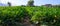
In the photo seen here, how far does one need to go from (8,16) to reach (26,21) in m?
0.60

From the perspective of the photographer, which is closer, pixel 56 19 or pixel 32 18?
pixel 56 19

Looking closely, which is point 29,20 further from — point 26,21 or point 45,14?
point 45,14

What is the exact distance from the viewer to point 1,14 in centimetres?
518

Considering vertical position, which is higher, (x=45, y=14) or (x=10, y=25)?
(x=45, y=14)

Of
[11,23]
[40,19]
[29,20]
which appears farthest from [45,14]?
[11,23]

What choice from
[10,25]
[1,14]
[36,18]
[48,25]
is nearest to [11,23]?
[10,25]

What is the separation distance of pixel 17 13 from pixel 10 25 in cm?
48

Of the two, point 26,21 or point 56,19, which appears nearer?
point 56,19

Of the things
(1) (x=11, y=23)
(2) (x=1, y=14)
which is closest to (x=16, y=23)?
(1) (x=11, y=23)

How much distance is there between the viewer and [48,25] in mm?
4977

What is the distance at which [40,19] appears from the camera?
16.7ft

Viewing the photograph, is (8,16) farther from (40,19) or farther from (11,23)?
(40,19)

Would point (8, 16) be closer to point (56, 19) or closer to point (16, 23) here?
point (16, 23)

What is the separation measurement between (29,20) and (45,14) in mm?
591
